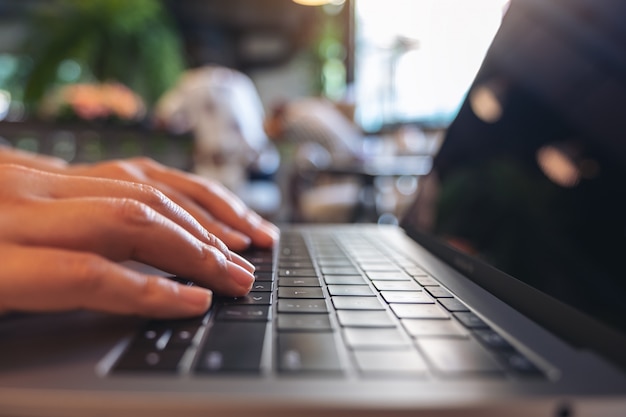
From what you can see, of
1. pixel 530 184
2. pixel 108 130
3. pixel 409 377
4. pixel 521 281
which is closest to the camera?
pixel 409 377

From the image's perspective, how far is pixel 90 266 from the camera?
23 cm

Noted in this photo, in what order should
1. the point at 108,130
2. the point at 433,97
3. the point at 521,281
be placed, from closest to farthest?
1. the point at 521,281
2. the point at 433,97
3. the point at 108,130

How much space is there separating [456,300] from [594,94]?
16 cm

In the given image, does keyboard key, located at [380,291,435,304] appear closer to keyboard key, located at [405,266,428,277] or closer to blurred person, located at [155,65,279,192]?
keyboard key, located at [405,266,428,277]

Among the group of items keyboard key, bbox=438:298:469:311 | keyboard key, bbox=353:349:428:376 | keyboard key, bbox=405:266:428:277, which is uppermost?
keyboard key, bbox=405:266:428:277

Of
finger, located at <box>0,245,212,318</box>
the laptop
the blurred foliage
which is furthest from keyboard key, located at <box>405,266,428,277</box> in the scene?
the blurred foliage

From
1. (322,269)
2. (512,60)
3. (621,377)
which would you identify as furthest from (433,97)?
(621,377)

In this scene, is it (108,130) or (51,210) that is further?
(108,130)

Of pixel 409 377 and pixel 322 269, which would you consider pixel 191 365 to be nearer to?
pixel 409 377

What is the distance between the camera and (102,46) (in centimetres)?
331

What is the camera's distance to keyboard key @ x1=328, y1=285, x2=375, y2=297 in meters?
0.32

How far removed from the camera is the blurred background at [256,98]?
144 cm

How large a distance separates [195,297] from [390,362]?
108mm

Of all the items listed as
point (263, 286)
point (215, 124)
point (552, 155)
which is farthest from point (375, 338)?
point (215, 124)
